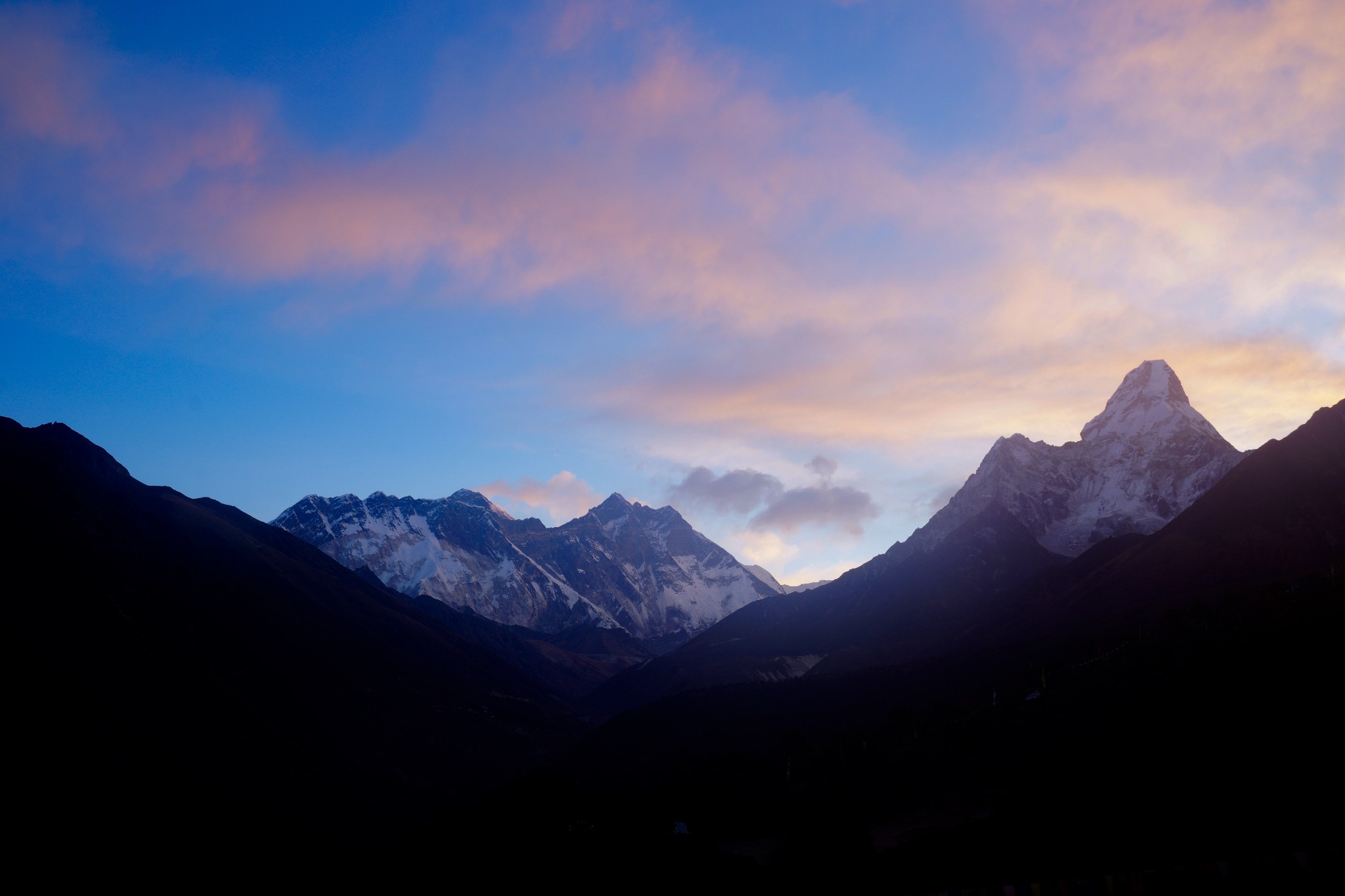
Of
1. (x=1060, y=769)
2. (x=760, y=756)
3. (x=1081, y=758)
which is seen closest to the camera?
(x=1060, y=769)

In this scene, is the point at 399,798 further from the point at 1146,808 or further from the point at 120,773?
the point at 1146,808

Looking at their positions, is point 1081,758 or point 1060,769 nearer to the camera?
point 1060,769

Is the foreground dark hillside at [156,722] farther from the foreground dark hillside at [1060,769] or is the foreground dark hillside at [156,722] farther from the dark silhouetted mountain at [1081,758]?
the dark silhouetted mountain at [1081,758]

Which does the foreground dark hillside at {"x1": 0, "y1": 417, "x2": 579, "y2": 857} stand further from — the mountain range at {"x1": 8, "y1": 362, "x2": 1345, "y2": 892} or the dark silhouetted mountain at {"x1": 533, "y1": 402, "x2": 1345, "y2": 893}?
the dark silhouetted mountain at {"x1": 533, "y1": 402, "x2": 1345, "y2": 893}

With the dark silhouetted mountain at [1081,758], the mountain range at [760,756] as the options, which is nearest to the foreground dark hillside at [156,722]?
the mountain range at [760,756]

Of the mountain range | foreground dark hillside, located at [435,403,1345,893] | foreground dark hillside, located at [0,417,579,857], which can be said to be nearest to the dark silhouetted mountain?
foreground dark hillside, located at [435,403,1345,893]

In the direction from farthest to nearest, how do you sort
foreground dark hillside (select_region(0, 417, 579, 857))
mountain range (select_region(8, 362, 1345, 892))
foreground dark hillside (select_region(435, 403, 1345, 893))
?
foreground dark hillside (select_region(0, 417, 579, 857)) → mountain range (select_region(8, 362, 1345, 892)) → foreground dark hillside (select_region(435, 403, 1345, 893))

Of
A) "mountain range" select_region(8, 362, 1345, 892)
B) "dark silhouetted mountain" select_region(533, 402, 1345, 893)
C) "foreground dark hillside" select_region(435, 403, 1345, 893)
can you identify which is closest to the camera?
"dark silhouetted mountain" select_region(533, 402, 1345, 893)

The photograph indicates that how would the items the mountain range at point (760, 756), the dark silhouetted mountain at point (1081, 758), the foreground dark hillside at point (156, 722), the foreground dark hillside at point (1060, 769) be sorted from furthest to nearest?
the foreground dark hillside at point (156, 722) → the mountain range at point (760, 756) → the foreground dark hillside at point (1060, 769) → the dark silhouetted mountain at point (1081, 758)

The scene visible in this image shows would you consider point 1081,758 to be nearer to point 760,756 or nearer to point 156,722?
point 760,756

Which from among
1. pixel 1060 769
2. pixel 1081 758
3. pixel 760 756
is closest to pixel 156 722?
pixel 760 756

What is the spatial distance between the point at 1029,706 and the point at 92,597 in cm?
16773

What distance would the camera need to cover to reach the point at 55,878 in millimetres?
82062

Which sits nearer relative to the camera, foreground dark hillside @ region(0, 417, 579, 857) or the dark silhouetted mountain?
the dark silhouetted mountain
